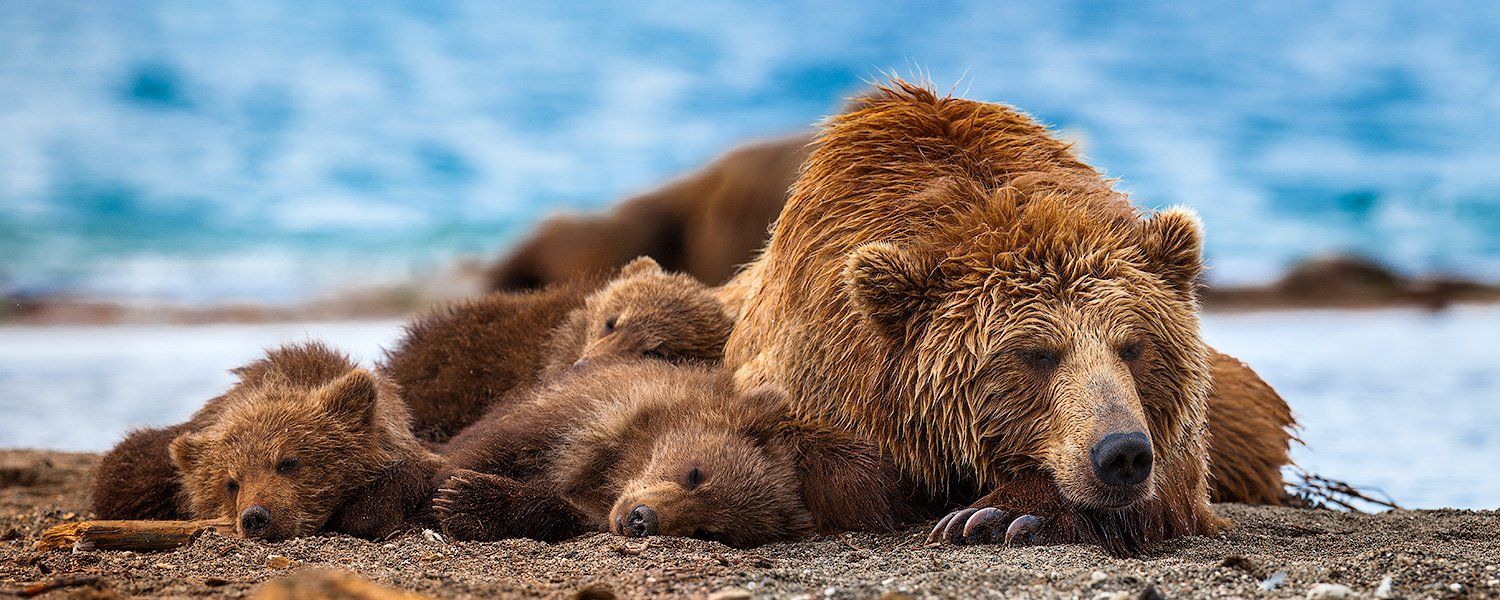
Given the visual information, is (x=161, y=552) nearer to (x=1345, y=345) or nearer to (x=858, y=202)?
(x=858, y=202)

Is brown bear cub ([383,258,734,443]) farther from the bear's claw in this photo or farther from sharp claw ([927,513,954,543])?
sharp claw ([927,513,954,543])

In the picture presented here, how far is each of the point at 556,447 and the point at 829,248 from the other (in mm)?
1294

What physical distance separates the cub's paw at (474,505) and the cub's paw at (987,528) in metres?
1.53

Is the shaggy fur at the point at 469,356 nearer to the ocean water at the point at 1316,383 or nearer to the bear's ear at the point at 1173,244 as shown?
the ocean water at the point at 1316,383

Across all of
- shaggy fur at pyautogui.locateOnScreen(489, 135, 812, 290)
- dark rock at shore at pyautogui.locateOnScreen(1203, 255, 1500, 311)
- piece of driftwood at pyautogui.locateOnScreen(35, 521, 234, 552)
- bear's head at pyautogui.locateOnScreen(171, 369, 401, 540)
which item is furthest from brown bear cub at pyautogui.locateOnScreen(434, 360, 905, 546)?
dark rock at shore at pyautogui.locateOnScreen(1203, 255, 1500, 311)

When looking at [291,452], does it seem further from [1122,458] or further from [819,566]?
[1122,458]

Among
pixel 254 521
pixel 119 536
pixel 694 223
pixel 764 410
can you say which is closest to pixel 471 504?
pixel 254 521

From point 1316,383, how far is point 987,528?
738cm

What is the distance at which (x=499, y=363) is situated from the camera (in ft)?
23.2

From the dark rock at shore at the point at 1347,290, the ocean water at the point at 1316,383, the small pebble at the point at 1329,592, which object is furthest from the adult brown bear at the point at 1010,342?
the dark rock at shore at the point at 1347,290

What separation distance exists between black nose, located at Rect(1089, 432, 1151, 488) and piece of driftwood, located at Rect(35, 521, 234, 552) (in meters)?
3.24

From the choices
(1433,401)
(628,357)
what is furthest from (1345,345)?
(628,357)

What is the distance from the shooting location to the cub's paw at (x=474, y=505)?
5109mm

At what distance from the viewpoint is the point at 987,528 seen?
4.86 meters
